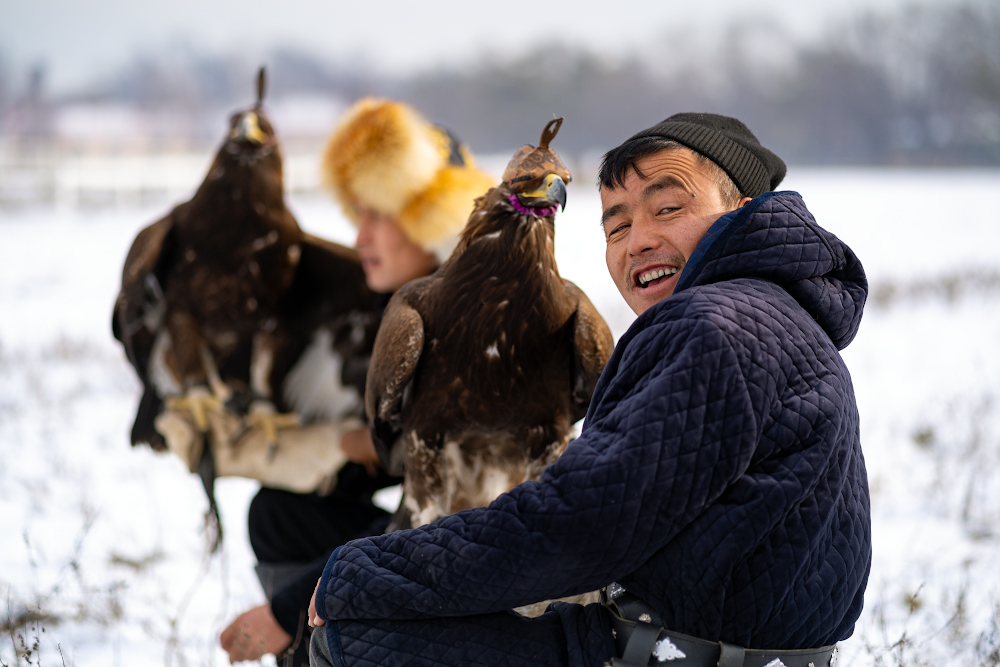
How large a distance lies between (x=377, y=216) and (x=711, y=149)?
1.54 metres

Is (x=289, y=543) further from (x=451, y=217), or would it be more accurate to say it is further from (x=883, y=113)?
(x=883, y=113)

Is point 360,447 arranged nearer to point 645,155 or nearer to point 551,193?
point 551,193

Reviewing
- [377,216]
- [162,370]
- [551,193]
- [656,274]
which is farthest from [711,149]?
[162,370]

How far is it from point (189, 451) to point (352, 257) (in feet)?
3.73

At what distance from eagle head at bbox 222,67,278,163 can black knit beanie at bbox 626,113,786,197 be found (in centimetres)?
203

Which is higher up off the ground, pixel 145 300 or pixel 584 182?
pixel 584 182

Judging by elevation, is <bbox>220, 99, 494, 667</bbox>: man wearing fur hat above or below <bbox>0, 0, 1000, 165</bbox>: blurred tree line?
below

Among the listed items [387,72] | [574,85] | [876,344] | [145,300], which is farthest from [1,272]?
[387,72]

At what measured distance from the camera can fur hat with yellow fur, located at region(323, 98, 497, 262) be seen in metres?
2.79

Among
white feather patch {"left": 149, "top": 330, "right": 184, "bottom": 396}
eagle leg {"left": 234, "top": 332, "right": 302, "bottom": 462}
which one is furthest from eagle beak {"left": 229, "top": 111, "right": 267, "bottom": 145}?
white feather patch {"left": 149, "top": 330, "right": 184, "bottom": 396}

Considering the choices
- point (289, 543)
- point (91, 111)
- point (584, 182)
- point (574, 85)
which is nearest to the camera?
point (289, 543)

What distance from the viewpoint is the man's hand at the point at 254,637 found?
96.0 inches

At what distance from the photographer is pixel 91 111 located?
2188 inches

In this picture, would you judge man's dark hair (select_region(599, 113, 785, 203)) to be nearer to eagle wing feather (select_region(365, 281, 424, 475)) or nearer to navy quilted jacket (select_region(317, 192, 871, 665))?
navy quilted jacket (select_region(317, 192, 871, 665))
